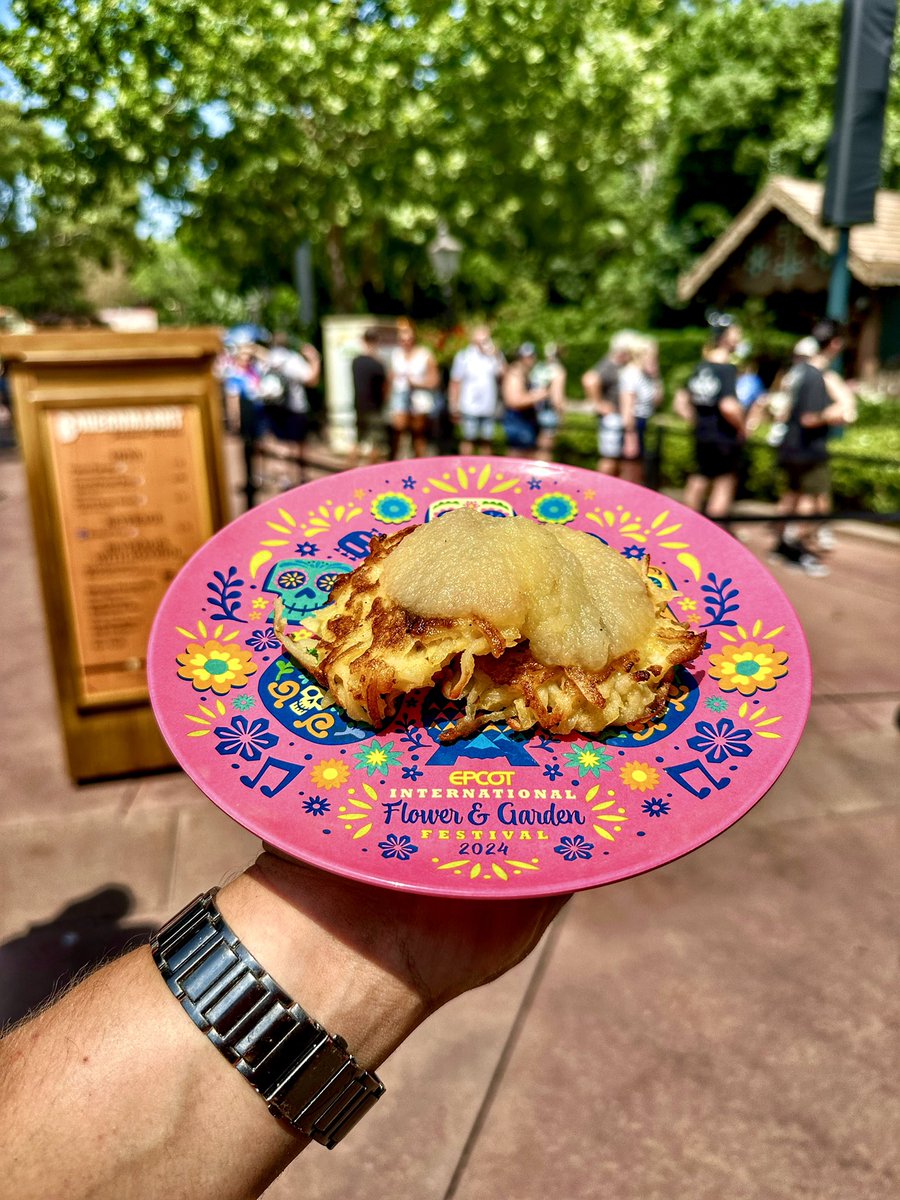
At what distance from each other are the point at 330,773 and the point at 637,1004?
243 centimetres

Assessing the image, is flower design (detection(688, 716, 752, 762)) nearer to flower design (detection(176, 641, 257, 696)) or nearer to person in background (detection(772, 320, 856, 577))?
flower design (detection(176, 641, 257, 696))

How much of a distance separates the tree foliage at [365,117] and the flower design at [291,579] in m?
9.87

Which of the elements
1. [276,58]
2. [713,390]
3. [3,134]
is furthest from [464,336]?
[713,390]

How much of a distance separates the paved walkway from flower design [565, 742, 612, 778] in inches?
33.0

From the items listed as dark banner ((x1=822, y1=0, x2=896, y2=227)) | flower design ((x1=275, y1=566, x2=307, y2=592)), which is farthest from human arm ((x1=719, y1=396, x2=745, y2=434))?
flower design ((x1=275, y1=566, x2=307, y2=592))

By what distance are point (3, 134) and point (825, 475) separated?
50.3ft

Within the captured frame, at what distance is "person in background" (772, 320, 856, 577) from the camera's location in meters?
8.34

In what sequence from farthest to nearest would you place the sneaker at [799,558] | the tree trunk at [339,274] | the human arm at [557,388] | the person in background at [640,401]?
1. the tree trunk at [339,274]
2. the human arm at [557,388]
3. the person in background at [640,401]
4. the sneaker at [799,558]

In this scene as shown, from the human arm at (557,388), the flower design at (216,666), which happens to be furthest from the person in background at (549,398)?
the flower design at (216,666)

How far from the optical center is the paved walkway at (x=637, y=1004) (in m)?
2.67

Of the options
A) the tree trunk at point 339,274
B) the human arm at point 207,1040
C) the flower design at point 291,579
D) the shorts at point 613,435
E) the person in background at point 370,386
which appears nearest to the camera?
the human arm at point 207,1040

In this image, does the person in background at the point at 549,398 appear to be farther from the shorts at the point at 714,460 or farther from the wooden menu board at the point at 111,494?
the wooden menu board at the point at 111,494

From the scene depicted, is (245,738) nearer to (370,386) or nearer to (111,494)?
(111,494)

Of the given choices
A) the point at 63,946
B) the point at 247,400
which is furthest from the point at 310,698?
the point at 247,400
